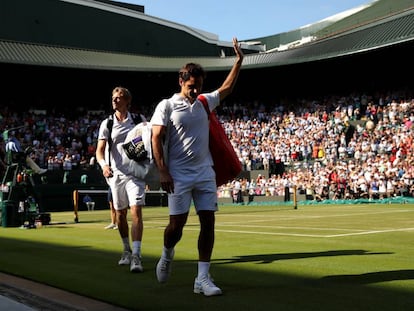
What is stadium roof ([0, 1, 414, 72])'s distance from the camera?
35594 millimetres

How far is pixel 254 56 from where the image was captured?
45.2 m

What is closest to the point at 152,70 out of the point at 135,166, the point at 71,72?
the point at 71,72

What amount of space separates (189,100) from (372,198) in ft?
78.4

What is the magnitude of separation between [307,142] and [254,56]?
37.4ft

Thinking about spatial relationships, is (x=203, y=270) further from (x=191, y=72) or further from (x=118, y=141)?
(x=118, y=141)

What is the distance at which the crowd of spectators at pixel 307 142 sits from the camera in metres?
30.1

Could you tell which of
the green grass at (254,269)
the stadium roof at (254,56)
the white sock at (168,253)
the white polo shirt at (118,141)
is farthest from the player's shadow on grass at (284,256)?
the stadium roof at (254,56)

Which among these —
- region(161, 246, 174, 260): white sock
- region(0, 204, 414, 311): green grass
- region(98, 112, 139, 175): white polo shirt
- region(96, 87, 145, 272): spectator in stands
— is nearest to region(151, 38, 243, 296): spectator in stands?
region(161, 246, 174, 260): white sock

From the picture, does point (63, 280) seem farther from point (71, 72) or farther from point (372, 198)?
point (71, 72)

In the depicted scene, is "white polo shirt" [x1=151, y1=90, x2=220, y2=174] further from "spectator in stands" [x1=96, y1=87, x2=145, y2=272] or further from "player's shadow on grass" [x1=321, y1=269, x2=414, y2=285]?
"spectator in stands" [x1=96, y1=87, x2=145, y2=272]

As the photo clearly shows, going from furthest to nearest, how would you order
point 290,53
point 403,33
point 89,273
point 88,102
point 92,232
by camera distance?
1. point 88,102
2. point 290,53
3. point 403,33
4. point 92,232
5. point 89,273

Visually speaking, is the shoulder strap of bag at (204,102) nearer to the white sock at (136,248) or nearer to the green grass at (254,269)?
the green grass at (254,269)

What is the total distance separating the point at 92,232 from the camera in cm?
1427

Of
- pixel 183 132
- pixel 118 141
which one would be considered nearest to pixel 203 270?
pixel 183 132
